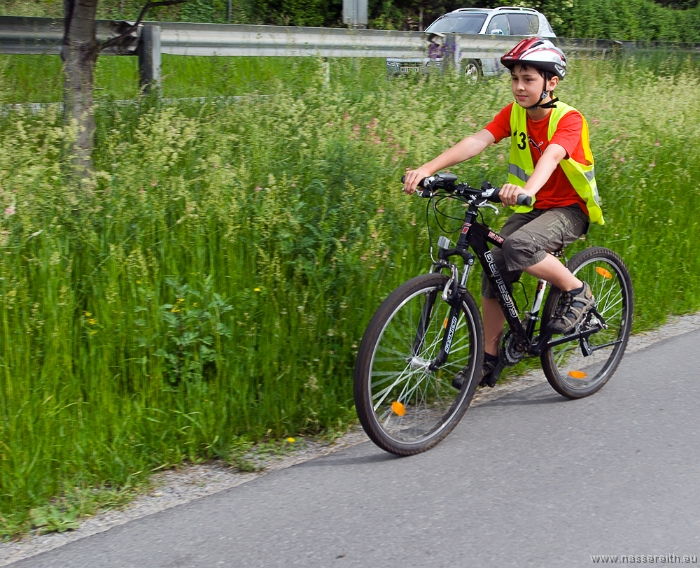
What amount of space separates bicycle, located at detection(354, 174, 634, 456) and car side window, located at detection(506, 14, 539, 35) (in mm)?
14117

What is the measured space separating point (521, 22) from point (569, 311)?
15.0 metres

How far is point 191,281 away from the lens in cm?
516

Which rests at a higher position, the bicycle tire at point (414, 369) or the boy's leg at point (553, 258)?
the boy's leg at point (553, 258)

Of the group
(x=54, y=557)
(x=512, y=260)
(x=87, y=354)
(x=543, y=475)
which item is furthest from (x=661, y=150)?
(x=54, y=557)

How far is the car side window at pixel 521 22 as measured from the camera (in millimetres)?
18716

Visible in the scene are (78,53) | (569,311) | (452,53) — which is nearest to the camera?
(569,311)

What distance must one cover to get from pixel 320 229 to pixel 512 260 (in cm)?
124

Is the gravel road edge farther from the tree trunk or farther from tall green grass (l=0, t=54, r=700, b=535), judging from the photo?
the tree trunk

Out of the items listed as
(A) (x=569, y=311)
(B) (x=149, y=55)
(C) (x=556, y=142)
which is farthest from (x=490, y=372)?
(B) (x=149, y=55)

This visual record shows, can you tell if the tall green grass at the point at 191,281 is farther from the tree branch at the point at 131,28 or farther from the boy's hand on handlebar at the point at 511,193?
the boy's hand on handlebar at the point at 511,193

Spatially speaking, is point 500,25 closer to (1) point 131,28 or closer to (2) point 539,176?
(1) point 131,28

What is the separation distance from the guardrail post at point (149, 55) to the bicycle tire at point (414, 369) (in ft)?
14.6

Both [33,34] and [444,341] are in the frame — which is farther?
[33,34]

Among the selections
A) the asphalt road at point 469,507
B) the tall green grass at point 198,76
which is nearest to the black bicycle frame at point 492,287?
the asphalt road at point 469,507
